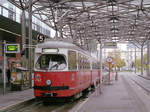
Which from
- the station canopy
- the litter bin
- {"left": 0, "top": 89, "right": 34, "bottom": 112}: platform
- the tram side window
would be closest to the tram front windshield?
the tram side window

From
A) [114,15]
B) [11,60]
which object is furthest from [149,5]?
[11,60]

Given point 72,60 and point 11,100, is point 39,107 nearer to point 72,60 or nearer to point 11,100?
point 11,100

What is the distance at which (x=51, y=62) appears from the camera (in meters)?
12.0

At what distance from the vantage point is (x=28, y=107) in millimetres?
12125

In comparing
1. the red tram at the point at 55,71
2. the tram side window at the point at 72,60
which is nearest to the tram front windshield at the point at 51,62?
the red tram at the point at 55,71

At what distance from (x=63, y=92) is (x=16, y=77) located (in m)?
7.02

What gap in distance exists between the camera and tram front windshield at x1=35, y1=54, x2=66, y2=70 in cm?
1197

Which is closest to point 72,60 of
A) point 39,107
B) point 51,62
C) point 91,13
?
point 51,62

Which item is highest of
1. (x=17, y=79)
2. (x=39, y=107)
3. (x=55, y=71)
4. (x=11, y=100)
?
(x=55, y=71)

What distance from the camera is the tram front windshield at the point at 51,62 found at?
471 inches

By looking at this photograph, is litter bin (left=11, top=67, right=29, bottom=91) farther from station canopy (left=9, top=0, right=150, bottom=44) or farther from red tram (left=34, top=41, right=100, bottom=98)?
station canopy (left=9, top=0, right=150, bottom=44)

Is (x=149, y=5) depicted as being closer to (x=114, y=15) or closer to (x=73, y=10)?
(x=114, y=15)

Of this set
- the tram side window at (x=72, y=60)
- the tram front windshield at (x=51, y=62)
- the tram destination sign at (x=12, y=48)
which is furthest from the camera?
the tram destination sign at (x=12, y=48)

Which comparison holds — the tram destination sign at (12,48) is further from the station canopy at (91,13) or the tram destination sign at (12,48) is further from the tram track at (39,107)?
the station canopy at (91,13)
